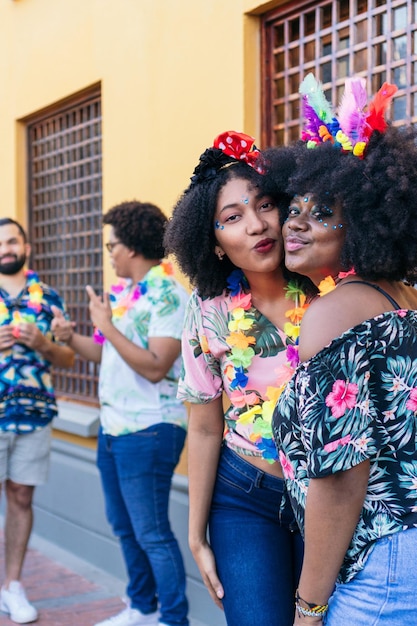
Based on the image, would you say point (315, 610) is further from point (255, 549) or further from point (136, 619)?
point (136, 619)

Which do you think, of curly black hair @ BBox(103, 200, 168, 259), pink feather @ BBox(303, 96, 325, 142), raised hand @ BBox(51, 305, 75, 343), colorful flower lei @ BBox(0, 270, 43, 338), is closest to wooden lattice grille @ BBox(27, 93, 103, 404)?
colorful flower lei @ BBox(0, 270, 43, 338)

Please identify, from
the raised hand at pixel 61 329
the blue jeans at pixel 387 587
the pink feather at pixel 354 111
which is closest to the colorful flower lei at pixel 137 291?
the raised hand at pixel 61 329

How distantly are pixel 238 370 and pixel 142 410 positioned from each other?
Answer: 5.53ft

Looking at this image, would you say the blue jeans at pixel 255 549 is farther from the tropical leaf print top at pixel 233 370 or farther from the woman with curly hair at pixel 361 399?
the woman with curly hair at pixel 361 399

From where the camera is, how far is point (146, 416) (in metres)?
4.17

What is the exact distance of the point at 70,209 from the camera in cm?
695

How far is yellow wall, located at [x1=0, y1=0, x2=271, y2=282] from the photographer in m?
4.76

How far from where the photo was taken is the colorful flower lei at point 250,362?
2518 millimetres

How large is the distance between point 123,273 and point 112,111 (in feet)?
6.21

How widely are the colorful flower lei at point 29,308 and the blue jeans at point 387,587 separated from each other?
331 centimetres

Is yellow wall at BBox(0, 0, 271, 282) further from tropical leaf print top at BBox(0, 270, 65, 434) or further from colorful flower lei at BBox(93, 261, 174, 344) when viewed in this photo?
tropical leaf print top at BBox(0, 270, 65, 434)

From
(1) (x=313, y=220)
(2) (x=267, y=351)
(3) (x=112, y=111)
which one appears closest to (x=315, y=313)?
(1) (x=313, y=220)

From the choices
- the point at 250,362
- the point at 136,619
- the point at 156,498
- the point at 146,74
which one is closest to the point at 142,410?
the point at 156,498

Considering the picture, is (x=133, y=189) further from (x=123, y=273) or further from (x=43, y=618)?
(x=43, y=618)
